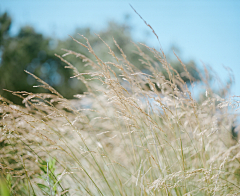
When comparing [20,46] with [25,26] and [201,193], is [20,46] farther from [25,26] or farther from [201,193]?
[201,193]

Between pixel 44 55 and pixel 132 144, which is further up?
pixel 44 55

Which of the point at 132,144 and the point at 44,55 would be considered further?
the point at 44,55

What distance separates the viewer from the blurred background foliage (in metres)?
10.4

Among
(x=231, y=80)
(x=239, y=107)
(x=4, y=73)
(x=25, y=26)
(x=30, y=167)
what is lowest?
(x=30, y=167)

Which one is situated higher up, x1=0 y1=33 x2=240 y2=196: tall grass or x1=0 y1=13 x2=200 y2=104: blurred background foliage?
x1=0 y1=13 x2=200 y2=104: blurred background foliage

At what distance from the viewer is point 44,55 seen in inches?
485

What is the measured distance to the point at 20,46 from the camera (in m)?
11.3

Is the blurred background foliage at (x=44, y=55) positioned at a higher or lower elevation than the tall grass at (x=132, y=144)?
higher

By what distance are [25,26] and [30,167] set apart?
41.1ft

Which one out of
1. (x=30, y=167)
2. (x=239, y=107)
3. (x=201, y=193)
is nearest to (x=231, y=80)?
(x=239, y=107)

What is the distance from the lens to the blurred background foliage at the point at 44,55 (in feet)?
34.0

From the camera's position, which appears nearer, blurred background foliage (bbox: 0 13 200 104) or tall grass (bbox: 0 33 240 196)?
tall grass (bbox: 0 33 240 196)

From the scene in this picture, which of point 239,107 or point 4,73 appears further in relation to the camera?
point 4,73

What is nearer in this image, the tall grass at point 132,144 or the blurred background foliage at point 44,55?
the tall grass at point 132,144
